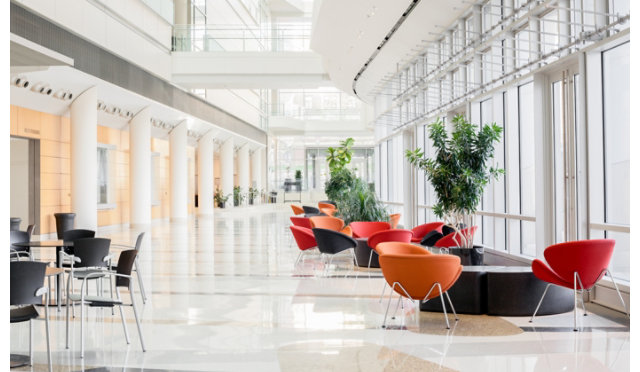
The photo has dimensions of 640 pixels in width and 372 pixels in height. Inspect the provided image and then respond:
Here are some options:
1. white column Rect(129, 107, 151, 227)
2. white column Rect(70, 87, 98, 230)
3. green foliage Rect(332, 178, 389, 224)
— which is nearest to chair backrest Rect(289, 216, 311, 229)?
green foliage Rect(332, 178, 389, 224)

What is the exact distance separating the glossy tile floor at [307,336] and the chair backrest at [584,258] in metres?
0.48

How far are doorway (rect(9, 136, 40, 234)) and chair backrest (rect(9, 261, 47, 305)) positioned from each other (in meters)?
12.8

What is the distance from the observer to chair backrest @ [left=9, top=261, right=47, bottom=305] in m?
4.45

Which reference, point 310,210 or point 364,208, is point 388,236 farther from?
point 310,210

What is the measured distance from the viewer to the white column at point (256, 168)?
42.9m

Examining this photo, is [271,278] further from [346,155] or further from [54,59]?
[346,155]

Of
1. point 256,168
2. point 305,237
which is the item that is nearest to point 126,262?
point 305,237

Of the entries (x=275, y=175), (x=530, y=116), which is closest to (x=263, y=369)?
(x=530, y=116)

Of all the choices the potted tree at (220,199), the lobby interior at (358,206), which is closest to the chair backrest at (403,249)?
the lobby interior at (358,206)

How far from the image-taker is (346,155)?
2336 centimetres

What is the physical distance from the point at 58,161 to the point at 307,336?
14018 millimetres

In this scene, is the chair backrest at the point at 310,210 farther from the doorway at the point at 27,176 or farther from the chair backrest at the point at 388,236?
the chair backrest at the point at 388,236

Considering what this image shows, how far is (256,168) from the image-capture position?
141ft

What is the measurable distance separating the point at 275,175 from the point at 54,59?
3659 centimetres
